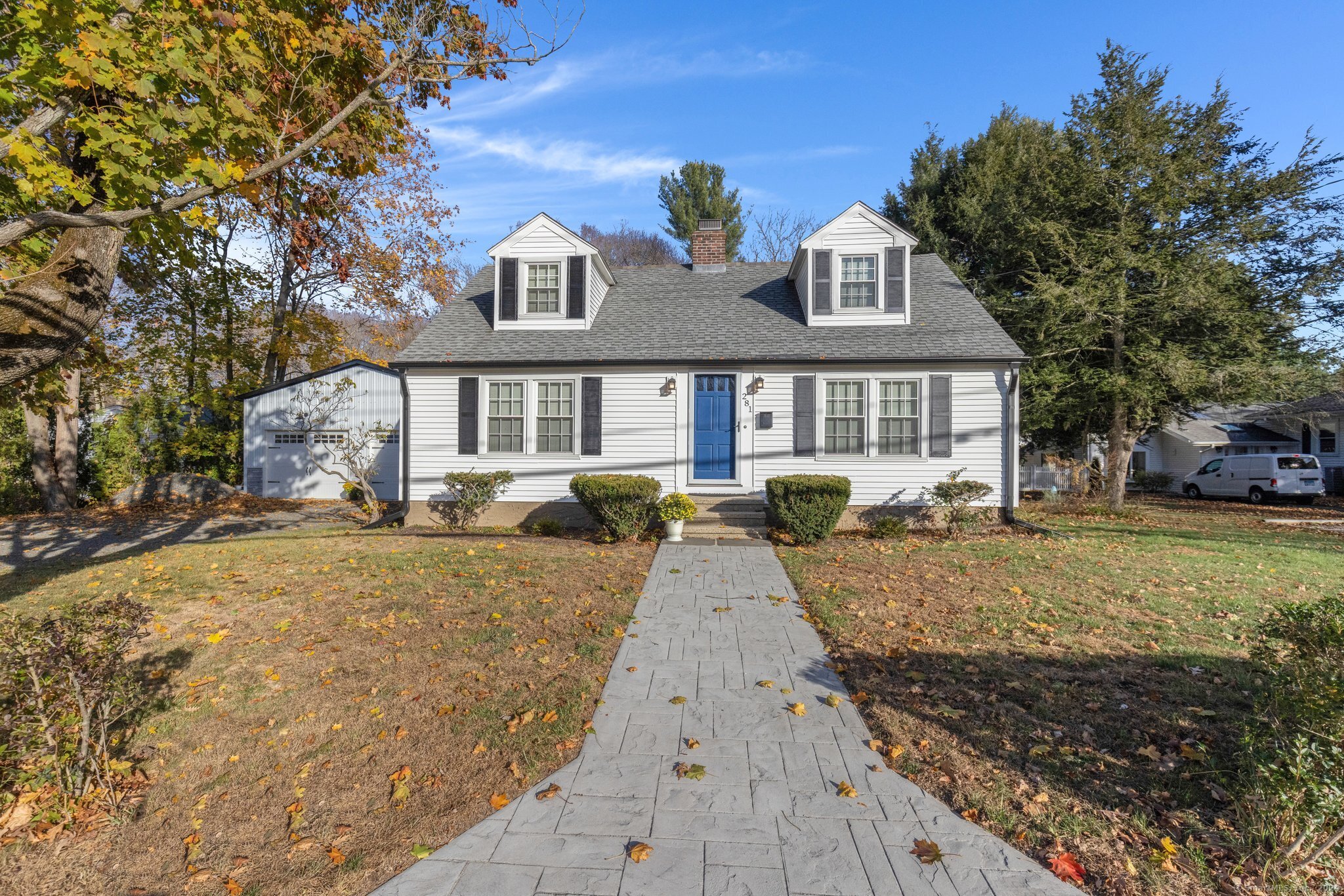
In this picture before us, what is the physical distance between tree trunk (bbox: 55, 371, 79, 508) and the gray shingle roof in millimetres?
10202

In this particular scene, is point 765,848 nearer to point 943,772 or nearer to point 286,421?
point 943,772

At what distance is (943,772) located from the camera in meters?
3.41

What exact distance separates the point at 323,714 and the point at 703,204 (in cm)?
2836

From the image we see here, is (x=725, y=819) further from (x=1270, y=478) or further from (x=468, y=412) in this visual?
(x=1270, y=478)

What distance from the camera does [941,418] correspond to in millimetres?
11484

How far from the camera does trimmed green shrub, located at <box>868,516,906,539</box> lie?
10.9 metres

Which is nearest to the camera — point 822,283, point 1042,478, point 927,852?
point 927,852

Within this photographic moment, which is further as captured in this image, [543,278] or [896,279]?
[543,278]

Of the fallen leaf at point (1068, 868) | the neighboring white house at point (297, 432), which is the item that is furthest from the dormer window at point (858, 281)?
the neighboring white house at point (297, 432)

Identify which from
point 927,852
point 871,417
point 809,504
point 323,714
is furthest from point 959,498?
→ point 323,714

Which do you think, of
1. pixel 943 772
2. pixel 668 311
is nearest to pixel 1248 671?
pixel 943 772

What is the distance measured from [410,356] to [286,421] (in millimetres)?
7338

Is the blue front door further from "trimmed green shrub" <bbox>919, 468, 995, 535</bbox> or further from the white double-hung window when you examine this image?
"trimmed green shrub" <bbox>919, 468, 995, 535</bbox>

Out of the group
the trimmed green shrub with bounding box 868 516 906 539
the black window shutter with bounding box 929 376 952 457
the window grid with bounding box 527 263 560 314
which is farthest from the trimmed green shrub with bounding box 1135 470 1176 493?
the window grid with bounding box 527 263 560 314
